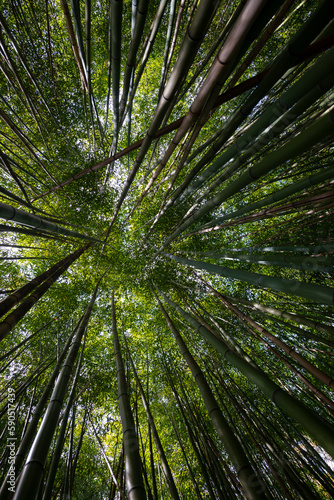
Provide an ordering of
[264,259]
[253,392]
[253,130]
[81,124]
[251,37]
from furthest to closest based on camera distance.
Answer: [81,124], [253,392], [264,259], [253,130], [251,37]

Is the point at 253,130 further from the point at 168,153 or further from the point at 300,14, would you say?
the point at 300,14

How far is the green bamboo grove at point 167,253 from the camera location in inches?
38.4

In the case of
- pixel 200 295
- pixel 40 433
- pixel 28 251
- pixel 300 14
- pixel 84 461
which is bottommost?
pixel 40 433

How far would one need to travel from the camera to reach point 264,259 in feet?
6.06

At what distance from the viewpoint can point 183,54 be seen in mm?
786

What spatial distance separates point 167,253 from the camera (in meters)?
3.95

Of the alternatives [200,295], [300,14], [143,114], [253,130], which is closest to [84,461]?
[200,295]

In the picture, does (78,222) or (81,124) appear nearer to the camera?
(81,124)

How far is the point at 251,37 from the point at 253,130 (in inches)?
13.1

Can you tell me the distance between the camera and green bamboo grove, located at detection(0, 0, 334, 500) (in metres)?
0.98

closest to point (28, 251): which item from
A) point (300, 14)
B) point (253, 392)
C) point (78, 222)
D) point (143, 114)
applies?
point (78, 222)

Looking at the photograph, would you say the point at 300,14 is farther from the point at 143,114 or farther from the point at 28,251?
the point at 28,251

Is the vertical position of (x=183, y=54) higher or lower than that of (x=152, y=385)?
lower

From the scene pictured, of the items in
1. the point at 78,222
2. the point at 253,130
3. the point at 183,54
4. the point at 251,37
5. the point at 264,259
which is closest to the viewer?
the point at 183,54
